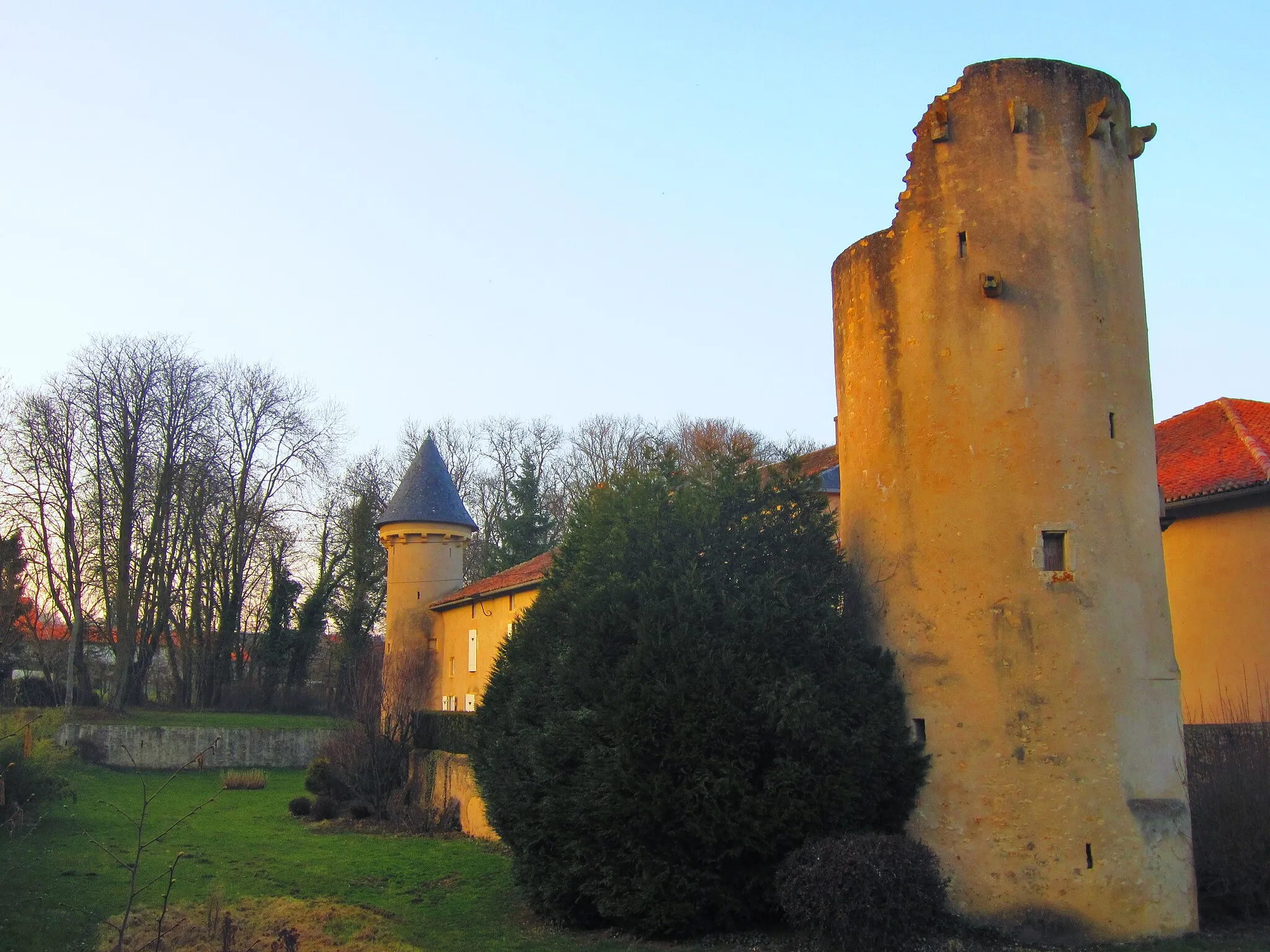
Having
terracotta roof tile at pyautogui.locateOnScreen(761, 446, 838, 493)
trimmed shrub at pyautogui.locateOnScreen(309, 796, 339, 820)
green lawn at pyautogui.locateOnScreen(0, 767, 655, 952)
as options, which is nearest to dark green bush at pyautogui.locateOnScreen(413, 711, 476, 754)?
green lawn at pyautogui.locateOnScreen(0, 767, 655, 952)

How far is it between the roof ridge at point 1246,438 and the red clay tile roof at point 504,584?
536 inches

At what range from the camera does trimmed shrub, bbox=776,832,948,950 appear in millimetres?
9594

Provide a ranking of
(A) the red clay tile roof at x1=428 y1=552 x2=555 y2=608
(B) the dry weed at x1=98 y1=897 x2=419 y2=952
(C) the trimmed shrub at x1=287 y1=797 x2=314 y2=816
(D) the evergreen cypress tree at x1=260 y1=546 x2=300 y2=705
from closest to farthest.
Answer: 1. (B) the dry weed at x1=98 y1=897 x2=419 y2=952
2. (C) the trimmed shrub at x1=287 y1=797 x2=314 y2=816
3. (A) the red clay tile roof at x1=428 y1=552 x2=555 y2=608
4. (D) the evergreen cypress tree at x1=260 y1=546 x2=300 y2=705

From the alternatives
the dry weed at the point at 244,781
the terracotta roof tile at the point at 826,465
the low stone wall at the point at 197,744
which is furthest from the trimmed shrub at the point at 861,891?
the low stone wall at the point at 197,744

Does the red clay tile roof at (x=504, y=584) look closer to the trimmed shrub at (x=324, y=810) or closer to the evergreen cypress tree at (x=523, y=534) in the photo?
the trimmed shrub at (x=324, y=810)

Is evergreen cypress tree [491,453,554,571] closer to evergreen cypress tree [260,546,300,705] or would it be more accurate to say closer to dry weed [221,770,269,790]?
evergreen cypress tree [260,546,300,705]

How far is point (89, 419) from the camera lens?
3494 centimetres

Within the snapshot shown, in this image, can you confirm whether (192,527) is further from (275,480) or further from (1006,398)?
(1006,398)

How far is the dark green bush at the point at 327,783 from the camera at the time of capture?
21.5 m

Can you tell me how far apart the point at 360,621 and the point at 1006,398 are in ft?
111

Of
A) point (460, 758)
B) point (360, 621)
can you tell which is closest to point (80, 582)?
point (360, 621)

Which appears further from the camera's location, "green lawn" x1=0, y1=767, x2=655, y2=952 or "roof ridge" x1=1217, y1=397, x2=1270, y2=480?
"roof ridge" x1=1217, y1=397, x2=1270, y2=480

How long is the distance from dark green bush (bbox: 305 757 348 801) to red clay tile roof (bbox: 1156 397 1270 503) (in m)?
16.6

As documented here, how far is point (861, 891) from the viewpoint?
9586 mm
